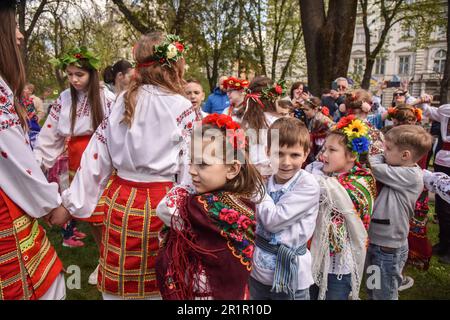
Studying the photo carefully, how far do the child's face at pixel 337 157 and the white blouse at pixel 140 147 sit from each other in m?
1.05

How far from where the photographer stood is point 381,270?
10.3 ft

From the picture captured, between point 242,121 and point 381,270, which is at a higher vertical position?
point 242,121

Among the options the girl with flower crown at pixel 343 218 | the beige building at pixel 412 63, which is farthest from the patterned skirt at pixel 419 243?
the beige building at pixel 412 63

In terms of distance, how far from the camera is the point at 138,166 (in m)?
2.36

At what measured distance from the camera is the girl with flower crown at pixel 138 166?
2340 millimetres

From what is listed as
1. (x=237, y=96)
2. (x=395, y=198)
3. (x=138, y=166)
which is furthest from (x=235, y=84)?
(x=138, y=166)

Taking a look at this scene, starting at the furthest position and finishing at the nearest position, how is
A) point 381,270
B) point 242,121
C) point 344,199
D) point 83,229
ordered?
point 83,229 < point 242,121 < point 381,270 < point 344,199

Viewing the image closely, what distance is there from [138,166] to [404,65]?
5217 centimetres

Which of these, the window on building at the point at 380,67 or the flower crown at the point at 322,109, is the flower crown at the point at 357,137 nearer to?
the flower crown at the point at 322,109

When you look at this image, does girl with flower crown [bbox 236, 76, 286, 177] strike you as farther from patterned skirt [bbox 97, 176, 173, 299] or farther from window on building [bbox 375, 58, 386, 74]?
window on building [bbox 375, 58, 386, 74]

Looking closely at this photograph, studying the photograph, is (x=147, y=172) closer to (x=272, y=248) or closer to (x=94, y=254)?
(x=272, y=248)

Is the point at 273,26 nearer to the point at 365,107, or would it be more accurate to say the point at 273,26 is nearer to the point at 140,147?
the point at 365,107

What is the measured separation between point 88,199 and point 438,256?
4.27 metres
